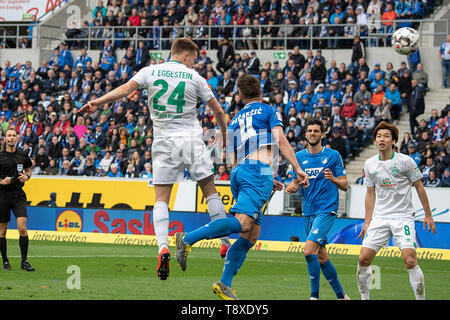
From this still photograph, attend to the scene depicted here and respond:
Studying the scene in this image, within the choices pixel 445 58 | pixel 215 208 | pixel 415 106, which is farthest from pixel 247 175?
pixel 445 58

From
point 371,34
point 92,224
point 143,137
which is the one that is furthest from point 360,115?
point 92,224

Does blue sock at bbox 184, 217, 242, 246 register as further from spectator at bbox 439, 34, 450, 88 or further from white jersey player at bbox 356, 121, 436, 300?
spectator at bbox 439, 34, 450, 88

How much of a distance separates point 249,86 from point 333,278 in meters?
2.83

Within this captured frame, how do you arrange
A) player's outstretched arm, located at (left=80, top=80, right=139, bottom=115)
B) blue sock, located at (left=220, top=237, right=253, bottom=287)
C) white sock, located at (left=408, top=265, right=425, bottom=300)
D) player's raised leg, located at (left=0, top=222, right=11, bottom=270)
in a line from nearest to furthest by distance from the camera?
player's outstretched arm, located at (left=80, top=80, right=139, bottom=115) < blue sock, located at (left=220, top=237, right=253, bottom=287) < white sock, located at (left=408, top=265, right=425, bottom=300) < player's raised leg, located at (left=0, top=222, right=11, bottom=270)

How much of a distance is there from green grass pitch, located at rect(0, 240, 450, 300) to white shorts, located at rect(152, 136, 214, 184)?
1.88 metres

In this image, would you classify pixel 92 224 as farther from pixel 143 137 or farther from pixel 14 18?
pixel 14 18

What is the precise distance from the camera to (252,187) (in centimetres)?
912

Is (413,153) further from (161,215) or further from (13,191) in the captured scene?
(161,215)

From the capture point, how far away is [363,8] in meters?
30.0

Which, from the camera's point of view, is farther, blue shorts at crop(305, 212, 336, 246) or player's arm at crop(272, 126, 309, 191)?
blue shorts at crop(305, 212, 336, 246)

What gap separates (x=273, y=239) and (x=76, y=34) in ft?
59.8

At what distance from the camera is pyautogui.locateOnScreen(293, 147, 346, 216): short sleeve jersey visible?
10.9 m

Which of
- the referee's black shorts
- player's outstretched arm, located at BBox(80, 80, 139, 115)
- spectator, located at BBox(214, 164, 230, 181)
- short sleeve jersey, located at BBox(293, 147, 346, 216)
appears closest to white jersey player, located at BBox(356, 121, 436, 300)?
short sleeve jersey, located at BBox(293, 147, 346, 216)

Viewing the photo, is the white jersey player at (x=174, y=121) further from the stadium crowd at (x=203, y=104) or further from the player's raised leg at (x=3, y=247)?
the stadium crowd at (x=203, y=104)
